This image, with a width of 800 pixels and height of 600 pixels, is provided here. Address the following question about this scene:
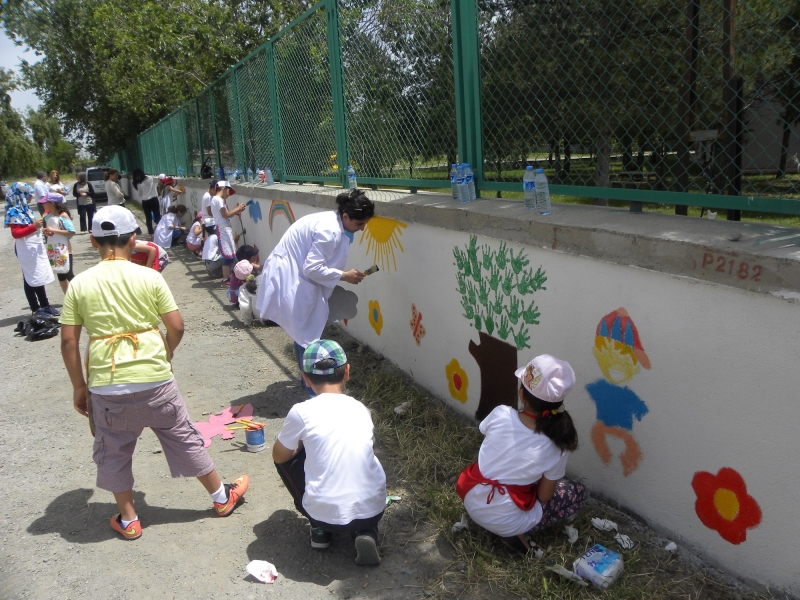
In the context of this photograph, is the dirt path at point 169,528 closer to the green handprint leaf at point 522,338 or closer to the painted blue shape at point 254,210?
the green handprint leaf at point 522,338

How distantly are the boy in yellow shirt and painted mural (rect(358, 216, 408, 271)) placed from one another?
2.00 metres

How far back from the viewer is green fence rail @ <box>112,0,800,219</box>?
2.52 meters

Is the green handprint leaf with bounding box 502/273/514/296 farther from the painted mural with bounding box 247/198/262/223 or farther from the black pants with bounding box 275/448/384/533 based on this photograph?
the painted mural with bounding box 247/198/262/223

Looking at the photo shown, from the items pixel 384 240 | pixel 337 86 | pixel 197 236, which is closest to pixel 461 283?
pixel 384 240

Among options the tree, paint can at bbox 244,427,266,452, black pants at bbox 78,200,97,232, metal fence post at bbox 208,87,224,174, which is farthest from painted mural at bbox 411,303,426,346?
the tree

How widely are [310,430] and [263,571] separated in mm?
693

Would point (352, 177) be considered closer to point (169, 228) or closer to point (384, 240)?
point (384, 240)

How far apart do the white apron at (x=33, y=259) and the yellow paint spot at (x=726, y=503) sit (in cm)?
754

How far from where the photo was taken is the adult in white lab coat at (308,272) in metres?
4.46

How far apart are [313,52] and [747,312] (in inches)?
213

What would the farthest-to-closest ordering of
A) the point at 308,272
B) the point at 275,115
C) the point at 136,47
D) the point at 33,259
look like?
the point at 136,47 < the point at 275,115 < the point at 33,259 < the point at 308,272

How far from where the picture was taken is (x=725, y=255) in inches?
90.2

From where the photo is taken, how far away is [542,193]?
3.31 metres

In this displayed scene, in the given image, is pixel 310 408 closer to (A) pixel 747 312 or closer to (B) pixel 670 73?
(A) pixel 747 312
